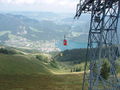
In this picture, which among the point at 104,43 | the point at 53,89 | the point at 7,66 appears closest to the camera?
the point at 104,43

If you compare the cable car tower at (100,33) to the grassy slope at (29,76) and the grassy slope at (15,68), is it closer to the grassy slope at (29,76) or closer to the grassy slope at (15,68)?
the grassy slope at (29,76)

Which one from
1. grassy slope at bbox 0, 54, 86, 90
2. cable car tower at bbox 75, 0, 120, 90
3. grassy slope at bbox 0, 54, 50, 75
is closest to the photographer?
cable car tower at bbox 75, 0, 120, 90

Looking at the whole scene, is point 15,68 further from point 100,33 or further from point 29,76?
point 100,33

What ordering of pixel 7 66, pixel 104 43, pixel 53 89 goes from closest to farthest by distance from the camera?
pixel 104 43
pixel 53 89
pixel 7 66

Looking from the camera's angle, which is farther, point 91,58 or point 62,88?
point 62,88

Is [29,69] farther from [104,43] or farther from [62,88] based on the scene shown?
[104,43]

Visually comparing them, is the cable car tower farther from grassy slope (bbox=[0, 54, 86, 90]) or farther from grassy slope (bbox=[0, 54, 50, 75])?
grassy slope (bbox=[0, 54, 50, 75])

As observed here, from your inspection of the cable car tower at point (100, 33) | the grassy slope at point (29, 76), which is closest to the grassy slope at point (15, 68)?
the grassy slope at point (29, 76)

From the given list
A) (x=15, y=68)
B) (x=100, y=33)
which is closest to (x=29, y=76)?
(x=15, y=68)

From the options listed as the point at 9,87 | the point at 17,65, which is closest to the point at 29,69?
the point at 17,65

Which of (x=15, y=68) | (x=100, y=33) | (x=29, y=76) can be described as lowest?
(x=15, y=68)

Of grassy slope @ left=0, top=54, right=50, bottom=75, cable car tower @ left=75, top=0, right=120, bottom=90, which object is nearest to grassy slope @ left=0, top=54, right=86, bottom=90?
grassy slope @ left=0, top=54, right=50, bottom=75
